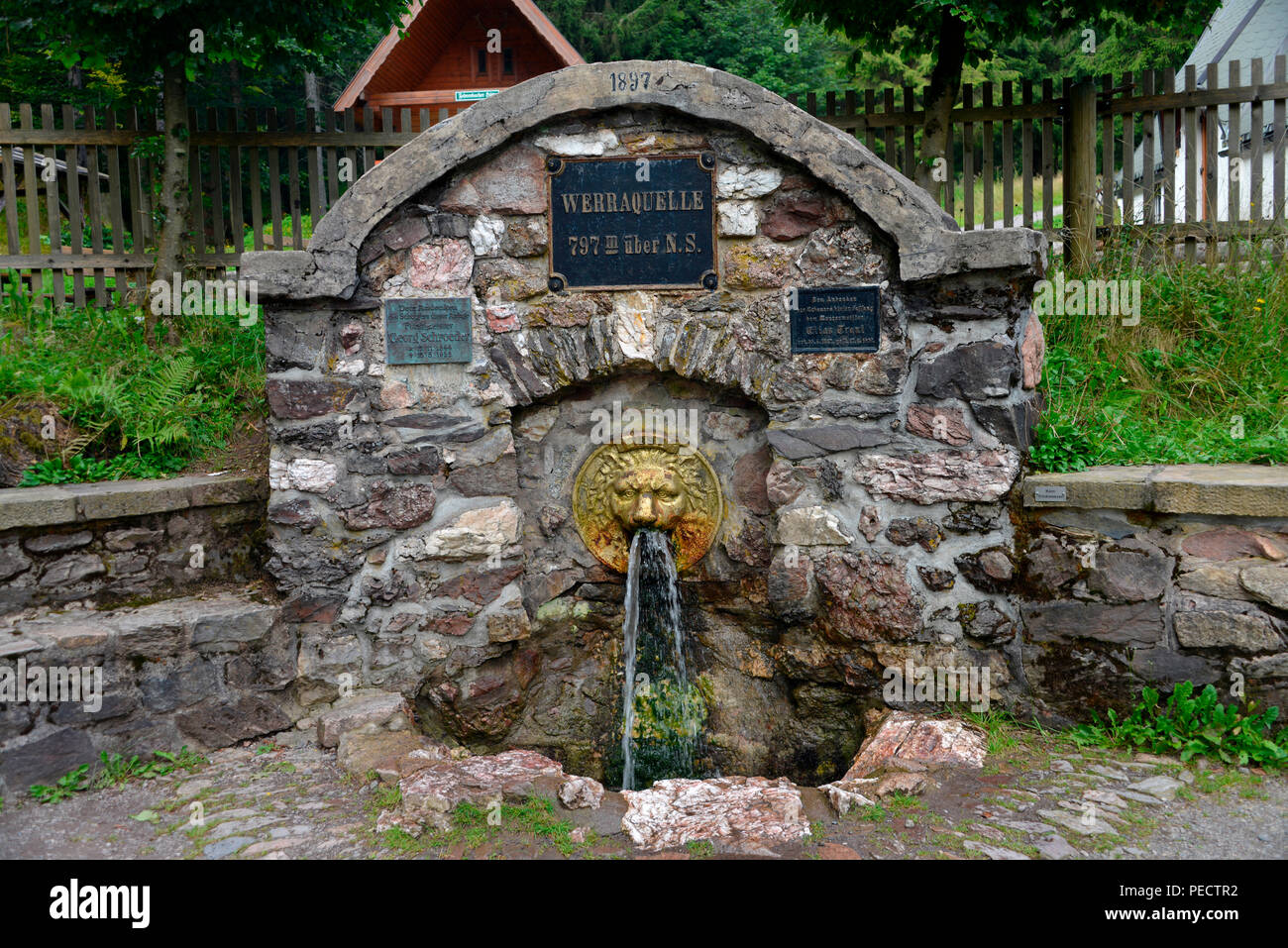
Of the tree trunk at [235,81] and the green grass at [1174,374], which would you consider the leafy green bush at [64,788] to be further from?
the tree trunk at [235,81]

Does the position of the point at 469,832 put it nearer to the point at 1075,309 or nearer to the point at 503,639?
the point at 503,639

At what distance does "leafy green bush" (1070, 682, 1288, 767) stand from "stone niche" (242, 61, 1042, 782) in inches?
18.7

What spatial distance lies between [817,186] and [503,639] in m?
2.51

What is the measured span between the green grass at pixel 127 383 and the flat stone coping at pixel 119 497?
0.89 ft

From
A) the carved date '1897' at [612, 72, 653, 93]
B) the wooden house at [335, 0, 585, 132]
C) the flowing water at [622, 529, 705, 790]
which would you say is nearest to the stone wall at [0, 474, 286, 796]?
the flowing water at [622, 529, 705, 790]

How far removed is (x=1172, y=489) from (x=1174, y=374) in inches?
70.2

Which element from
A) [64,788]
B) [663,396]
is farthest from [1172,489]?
[64,788]

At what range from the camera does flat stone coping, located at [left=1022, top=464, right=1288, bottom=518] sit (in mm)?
3723

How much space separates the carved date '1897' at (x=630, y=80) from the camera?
418cm

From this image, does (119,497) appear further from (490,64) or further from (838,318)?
(490,64)

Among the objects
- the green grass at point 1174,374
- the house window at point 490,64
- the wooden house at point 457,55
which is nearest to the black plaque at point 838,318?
the green grass at point 1174,374

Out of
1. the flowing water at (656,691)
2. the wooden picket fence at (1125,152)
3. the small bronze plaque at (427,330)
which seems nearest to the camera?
the small bronze plaque at (427,330)

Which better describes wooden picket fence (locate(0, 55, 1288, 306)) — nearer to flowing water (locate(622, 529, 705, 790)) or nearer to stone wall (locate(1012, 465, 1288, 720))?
stone wall (locate(1012, 465, 1288, 720))

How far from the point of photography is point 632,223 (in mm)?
4367
